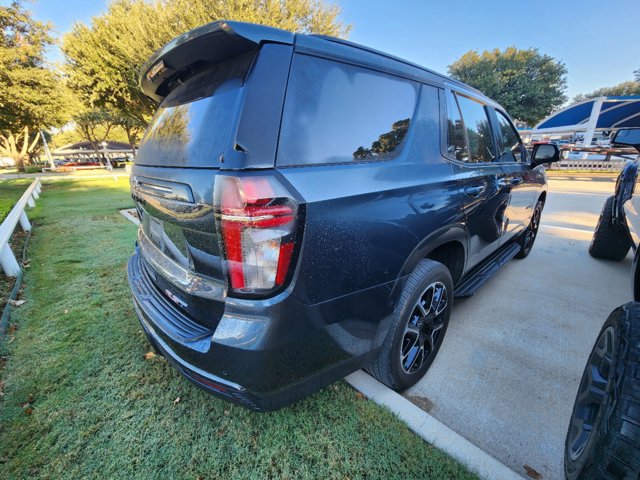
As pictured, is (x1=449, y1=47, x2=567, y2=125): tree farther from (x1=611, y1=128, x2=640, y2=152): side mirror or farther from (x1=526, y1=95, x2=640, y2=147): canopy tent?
(x1=611, y1=128, x2=640, y2=152): side mirror

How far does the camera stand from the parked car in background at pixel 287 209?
Result: 1.17m

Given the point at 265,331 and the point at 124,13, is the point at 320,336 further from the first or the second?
the point at 124,13

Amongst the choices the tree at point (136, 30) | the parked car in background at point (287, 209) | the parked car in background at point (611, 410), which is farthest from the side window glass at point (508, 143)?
the tree at point (136, 30)

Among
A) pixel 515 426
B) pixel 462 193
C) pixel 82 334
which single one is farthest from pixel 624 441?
pixel 82 334

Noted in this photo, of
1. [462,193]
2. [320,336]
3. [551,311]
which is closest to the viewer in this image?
[320,336]

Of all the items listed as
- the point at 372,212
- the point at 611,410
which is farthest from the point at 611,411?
the point at 372,212

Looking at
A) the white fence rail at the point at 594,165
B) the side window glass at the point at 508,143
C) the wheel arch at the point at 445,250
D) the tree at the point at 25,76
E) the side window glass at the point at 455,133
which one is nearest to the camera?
the wheel arch at the point at 445,250

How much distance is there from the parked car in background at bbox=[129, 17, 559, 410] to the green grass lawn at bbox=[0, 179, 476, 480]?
0.40 metres

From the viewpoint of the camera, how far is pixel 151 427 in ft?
5.60

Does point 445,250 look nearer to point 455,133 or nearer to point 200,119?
point 455,133

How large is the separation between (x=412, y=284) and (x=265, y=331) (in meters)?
0.98

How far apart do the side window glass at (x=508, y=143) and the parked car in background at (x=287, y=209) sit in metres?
1.45

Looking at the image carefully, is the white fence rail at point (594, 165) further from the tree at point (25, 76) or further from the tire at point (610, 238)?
the tree at point (25, 76)

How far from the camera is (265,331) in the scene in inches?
46.5
